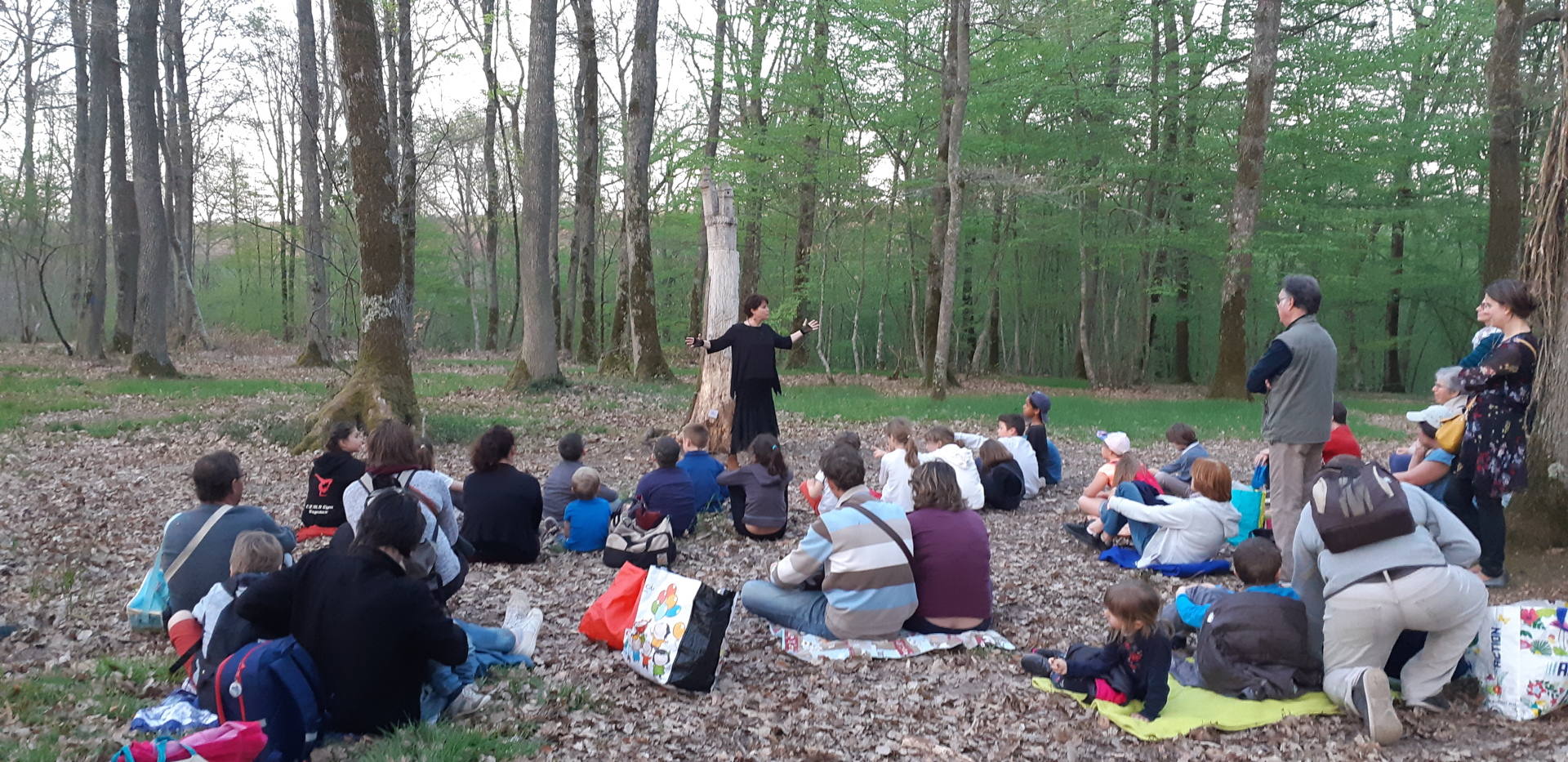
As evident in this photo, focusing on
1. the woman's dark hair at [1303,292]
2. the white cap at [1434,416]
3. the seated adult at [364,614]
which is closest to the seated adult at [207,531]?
the seated adult at [364,614]

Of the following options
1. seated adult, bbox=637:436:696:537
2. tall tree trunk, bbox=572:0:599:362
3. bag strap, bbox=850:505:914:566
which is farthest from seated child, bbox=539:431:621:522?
tall tree trunk, bbox=572:0:599:362

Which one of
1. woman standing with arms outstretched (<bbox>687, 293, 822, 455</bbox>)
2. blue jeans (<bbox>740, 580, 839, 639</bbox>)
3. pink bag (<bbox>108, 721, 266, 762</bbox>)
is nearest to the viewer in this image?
pink bag (<bbox>108, 721, 266, 762</bbox>)

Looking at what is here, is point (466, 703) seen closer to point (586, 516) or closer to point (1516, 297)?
point (586, 516)

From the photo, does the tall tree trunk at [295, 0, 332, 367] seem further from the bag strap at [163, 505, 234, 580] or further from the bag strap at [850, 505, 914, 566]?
the bag strap at [850, 505, 914, 566]

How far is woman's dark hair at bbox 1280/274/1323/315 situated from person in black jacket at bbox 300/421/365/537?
20.0 ft

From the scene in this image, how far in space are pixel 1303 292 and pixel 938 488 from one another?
268 centimetres

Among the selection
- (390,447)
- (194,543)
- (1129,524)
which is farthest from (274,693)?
(1129,524)

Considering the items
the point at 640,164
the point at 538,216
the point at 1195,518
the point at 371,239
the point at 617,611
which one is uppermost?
the point at 640,164

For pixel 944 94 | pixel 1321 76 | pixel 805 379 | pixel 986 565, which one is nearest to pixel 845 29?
pixel 944 94

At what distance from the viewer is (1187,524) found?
20.4 ft

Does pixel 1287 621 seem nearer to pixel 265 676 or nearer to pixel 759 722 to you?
pixel 759 722

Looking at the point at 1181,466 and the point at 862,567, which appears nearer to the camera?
the point at 862,567

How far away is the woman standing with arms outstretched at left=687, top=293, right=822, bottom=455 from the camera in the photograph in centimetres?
869

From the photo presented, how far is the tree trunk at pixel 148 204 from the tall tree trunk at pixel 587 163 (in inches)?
316
